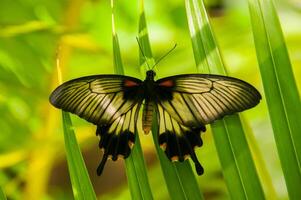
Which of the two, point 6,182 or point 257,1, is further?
point 6,182

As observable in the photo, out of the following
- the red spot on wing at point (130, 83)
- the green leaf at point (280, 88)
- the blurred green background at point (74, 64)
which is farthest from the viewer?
the blurred green background at point (74, 64)

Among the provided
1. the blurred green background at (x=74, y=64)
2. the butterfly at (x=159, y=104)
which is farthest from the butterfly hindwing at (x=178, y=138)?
the blurred green background at (x=74, y=64)

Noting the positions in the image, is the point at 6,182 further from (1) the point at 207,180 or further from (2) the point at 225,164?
(2) the point at 225,164

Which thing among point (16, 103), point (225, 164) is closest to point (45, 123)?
point (16, 103)

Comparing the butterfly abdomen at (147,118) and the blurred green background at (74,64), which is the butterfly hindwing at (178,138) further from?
the blurred green background at (74,64)

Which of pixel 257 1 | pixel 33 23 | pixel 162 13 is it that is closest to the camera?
pixel 257 1

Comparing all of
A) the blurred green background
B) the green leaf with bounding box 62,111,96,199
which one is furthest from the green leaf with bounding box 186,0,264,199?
the blurred green background
